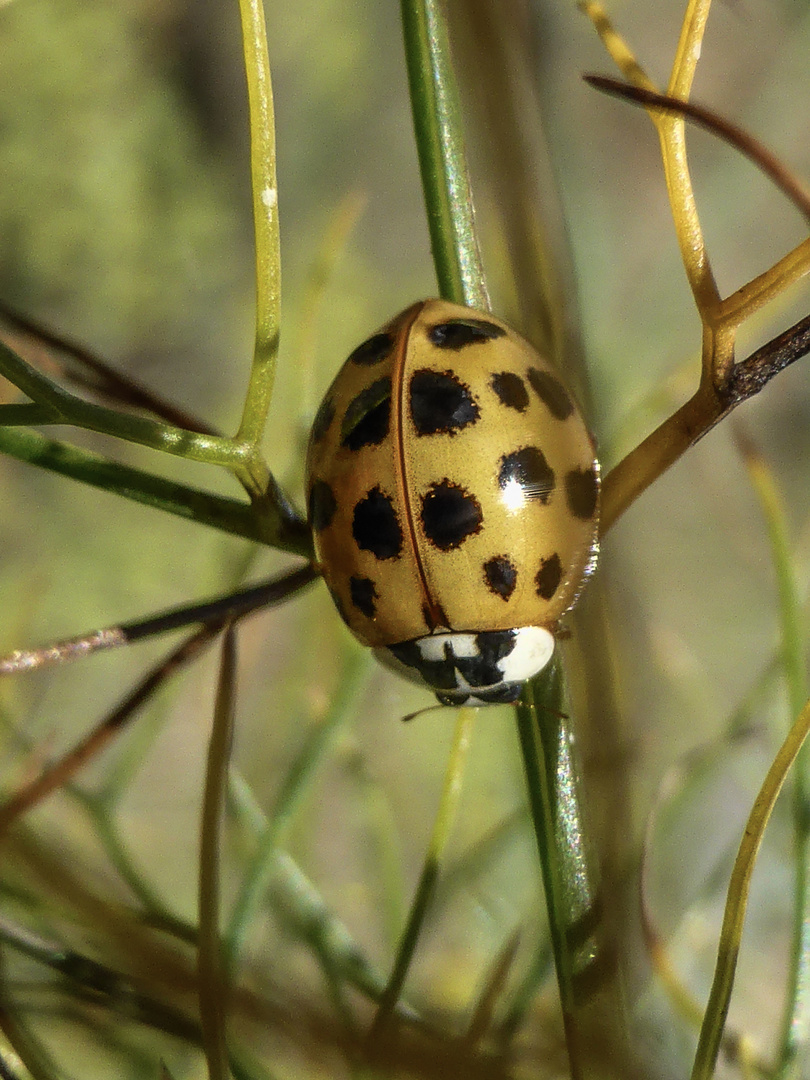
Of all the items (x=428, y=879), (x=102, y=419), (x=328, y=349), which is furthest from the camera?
(x=328, y=349)

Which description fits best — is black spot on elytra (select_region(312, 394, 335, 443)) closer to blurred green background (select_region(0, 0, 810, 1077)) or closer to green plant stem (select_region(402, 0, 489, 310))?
green plant stem (select_region(402, 0, 489, 310))

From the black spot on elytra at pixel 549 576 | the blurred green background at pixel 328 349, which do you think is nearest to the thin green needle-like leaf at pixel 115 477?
the black spot on elytra at pixel 549 576

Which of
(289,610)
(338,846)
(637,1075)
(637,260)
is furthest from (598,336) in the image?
(637,1075)

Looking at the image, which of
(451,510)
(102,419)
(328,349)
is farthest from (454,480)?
(328,349)

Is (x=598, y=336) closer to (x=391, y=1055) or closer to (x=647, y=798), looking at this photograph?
(x=647, y=798)

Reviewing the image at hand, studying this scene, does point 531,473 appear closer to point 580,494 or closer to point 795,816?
point 580,494
